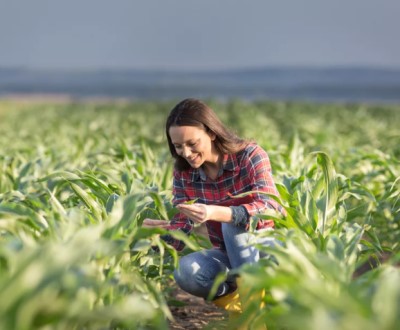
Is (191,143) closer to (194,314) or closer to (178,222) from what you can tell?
(178,222)

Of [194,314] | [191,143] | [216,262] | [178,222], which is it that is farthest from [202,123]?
[194,314]

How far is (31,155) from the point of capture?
275 inches

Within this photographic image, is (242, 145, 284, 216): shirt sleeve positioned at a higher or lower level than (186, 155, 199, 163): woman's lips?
lower

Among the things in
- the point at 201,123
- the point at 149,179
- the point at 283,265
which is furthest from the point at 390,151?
the point at 283,265

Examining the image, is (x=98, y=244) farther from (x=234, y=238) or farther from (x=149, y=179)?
(x=149, y=179)

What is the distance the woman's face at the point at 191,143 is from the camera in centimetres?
359

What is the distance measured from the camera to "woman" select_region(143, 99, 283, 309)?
359 cm

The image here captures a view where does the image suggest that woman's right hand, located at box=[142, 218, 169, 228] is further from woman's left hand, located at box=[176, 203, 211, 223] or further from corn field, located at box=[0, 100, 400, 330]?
woman's left hand, located at box=[176, 203, 211, 223]

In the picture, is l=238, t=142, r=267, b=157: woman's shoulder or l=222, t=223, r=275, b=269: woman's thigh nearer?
l=222, t=223, r=275, b=269: woman's thigh

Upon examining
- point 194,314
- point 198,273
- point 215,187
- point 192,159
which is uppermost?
point 192,159

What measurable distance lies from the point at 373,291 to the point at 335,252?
557mm

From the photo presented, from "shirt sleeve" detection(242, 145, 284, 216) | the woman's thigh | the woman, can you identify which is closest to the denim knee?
the woman

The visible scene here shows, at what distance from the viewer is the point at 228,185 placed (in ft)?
12.6

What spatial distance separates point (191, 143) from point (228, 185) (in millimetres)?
349
